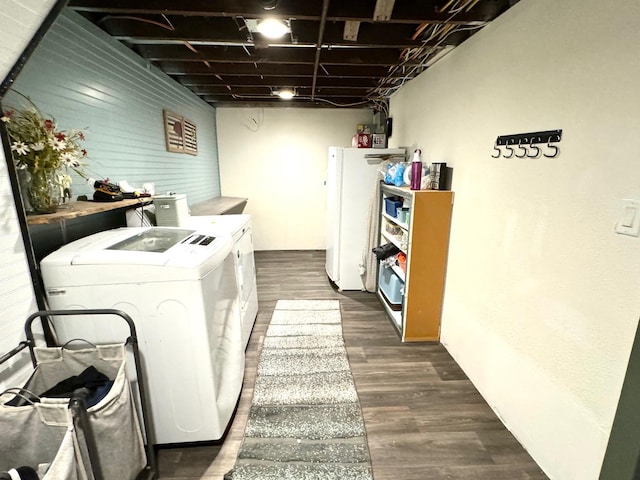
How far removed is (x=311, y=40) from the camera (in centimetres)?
219

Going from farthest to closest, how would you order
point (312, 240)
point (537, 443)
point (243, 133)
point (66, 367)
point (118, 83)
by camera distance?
point (312, 240) → point (243, 133) → point (118, 83) → point (537, 443) → point (66, 367)

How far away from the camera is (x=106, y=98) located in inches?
77.9

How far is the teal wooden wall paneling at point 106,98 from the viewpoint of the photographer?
5.04 feet

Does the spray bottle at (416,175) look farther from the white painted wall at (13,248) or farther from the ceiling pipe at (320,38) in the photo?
the white painted wall at (13,248)

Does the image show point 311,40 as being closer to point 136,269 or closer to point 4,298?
point 136,269

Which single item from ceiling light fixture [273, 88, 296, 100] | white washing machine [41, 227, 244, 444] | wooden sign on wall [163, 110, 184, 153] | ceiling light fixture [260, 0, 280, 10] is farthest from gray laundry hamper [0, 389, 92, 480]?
ceiling light fixture [273, 88, 296, 100]

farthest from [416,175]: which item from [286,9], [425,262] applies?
[286,9]

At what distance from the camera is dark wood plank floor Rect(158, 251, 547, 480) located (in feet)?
4.88

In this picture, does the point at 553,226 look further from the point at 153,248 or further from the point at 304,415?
the point at 153,248

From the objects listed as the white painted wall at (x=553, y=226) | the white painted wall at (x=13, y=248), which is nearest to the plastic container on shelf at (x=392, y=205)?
the white painted wall at (x=553, y=226)

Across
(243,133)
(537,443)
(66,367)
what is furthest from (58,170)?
(243,133)

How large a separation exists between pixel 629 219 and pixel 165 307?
73.3 inches

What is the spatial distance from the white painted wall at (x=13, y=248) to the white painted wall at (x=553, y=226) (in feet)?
6.68

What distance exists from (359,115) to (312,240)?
2236 millimetres
